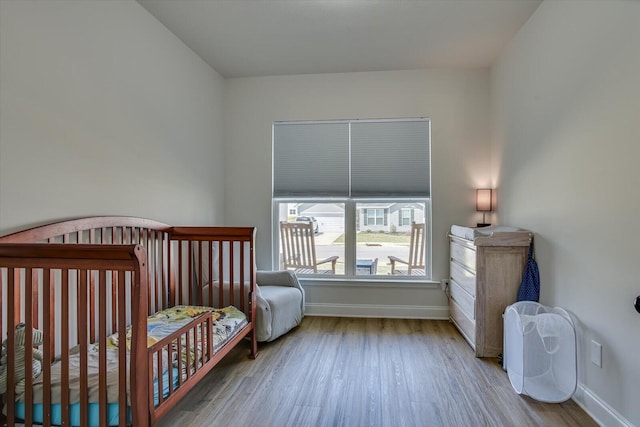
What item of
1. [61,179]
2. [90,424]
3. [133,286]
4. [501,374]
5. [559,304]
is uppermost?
[61,179]

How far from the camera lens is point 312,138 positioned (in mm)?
3639

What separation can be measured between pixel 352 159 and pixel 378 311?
1620 mm

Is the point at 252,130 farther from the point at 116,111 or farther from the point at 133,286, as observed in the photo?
the point at 133,286

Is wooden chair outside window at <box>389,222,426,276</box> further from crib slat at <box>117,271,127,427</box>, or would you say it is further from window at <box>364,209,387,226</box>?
crib slat at <box>117,271,127,427</box>

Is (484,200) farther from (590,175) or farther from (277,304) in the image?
(277,304)

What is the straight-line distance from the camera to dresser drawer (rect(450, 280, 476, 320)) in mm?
2633

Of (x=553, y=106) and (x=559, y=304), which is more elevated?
(x=553, y=106)

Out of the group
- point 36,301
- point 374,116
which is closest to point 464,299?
point 374,116

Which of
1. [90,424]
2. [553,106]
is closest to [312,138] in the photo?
[553,106]

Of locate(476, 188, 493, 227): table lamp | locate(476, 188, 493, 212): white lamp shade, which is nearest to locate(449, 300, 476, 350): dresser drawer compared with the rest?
locate(476, 188, 493, 227): table lamp

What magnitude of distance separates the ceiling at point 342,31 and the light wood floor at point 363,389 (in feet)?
8.38

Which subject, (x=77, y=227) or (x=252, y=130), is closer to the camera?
(x=77, y=227)

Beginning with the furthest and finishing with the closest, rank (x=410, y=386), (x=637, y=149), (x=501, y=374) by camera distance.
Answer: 1. (x=501, y=374)
2. (x=410, y=386)
3. (x=637, y=149)

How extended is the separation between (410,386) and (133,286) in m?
1.73
